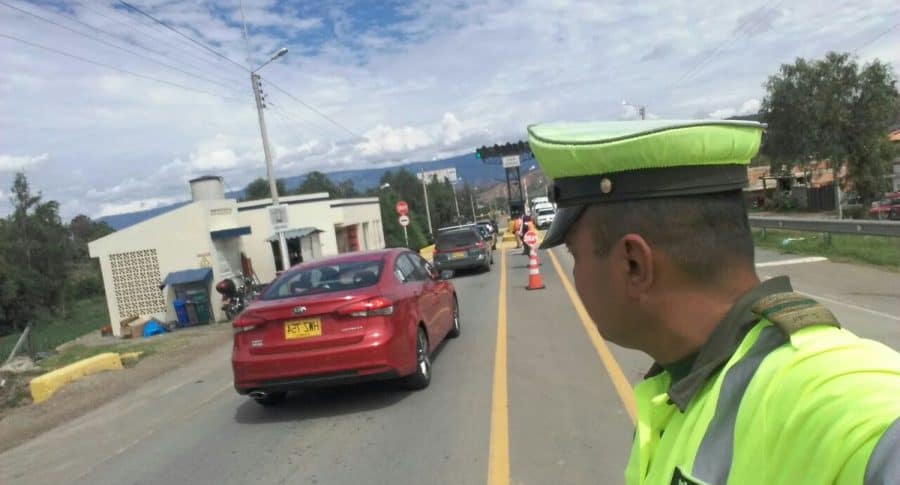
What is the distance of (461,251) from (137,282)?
34.1 feet

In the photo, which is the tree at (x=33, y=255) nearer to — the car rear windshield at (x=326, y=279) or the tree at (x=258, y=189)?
the tree at (x=258, y=189)

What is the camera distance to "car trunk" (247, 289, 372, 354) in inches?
261

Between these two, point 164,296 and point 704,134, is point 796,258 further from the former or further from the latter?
point 164,296

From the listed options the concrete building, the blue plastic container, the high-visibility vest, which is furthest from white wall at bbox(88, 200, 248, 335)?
the high-visibility vest

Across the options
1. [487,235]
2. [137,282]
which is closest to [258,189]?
[487,235]

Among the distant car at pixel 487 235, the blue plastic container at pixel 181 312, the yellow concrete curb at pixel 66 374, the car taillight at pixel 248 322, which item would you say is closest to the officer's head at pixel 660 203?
the car taillight at pixel 248 322

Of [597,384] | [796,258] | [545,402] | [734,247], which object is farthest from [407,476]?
[796,258]

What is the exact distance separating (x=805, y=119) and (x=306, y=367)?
4639 centimetres

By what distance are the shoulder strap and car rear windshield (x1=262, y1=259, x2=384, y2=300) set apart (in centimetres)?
620

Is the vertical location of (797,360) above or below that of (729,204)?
below

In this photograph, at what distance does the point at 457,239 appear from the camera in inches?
908

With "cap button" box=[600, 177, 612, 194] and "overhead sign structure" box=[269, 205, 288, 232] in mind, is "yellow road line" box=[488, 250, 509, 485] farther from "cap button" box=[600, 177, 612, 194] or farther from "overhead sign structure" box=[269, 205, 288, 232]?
"overhead sign structure" box=[269, 205, 288, 232]

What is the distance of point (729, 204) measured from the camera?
4.31 feet

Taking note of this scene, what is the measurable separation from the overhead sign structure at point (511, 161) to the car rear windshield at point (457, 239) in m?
30.3
